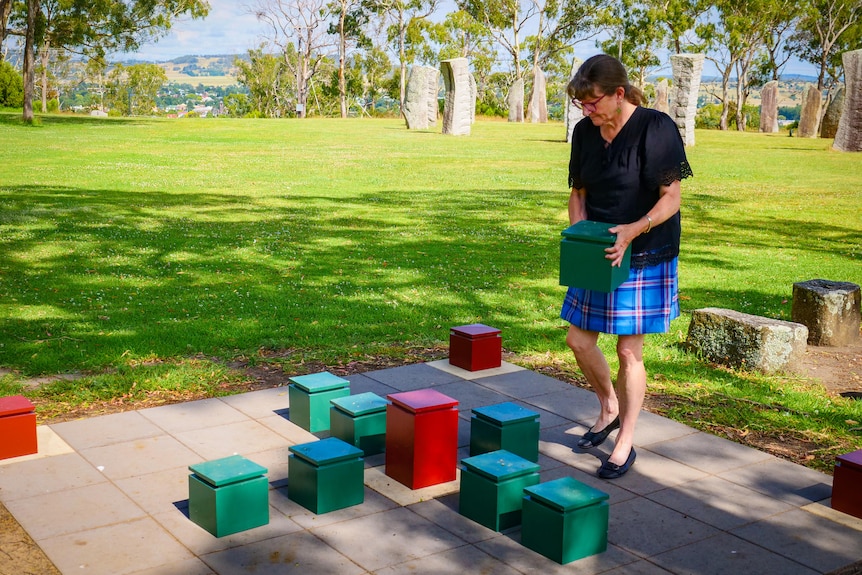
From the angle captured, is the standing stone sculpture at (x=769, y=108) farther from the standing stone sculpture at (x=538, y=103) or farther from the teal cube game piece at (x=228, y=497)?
the teal cube game piece at (x=228, y=497)

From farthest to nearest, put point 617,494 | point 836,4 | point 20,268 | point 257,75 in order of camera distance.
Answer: point 257,75, point 836,4, point 20,268, point 617,494

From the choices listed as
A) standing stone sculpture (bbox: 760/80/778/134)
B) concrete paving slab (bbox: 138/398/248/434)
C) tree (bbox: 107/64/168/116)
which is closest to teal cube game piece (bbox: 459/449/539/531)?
concrete paving slab (bbox: 138/398/248/434)

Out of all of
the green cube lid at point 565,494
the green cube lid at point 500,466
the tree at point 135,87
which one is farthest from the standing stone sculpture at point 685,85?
the tree at point 135,87

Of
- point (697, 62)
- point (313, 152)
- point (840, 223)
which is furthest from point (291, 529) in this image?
point (697, 62)

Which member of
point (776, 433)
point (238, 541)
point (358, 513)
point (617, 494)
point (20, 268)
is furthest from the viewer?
point (20, 268)

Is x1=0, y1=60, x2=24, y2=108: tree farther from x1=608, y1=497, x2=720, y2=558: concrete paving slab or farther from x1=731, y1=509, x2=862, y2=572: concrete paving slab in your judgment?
x1=731, y1=509, x2=862, y2=572: concrete paving slab

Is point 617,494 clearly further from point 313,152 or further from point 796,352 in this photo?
point 313,152

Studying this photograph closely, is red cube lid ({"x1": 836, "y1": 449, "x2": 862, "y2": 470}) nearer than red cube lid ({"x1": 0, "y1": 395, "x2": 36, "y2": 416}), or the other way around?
red cube lid ({"x1": 836, "y1": 449, "x2": 862, "y2": 470})

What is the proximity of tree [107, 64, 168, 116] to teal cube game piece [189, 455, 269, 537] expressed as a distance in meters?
73.0

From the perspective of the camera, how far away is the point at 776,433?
5.30 metres

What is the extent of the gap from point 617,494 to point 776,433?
1538mm

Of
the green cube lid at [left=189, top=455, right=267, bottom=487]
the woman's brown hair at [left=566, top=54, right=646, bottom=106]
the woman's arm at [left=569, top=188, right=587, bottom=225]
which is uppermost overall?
the woman's brown hair at [left=566, top=54, right=646, bottom=106]

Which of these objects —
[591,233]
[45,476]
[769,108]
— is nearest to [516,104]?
[769,108]

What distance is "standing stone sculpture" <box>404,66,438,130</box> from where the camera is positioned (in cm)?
3388
